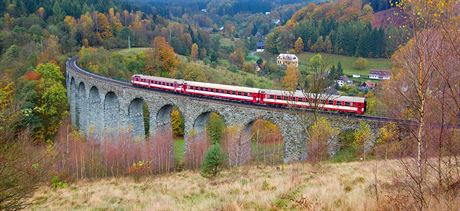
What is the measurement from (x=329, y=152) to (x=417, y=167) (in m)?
20.2

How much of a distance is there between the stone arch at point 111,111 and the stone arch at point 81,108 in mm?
4476

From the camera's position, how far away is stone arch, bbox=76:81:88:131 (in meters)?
43.4

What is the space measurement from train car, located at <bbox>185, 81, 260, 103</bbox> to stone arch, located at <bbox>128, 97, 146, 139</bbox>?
7.61 metres

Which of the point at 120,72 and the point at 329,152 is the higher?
the point at 120,72

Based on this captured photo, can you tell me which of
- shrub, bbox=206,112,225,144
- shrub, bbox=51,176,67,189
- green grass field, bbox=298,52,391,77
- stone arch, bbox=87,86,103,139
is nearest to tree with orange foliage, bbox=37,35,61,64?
stone arch, bbox=87,86,103,139

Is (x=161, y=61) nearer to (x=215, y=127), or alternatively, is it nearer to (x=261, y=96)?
(x=215, y=127)

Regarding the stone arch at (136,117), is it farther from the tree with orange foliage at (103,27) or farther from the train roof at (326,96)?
the tree with orange foliage at (103,27)

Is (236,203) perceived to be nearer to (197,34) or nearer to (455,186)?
(455,186)

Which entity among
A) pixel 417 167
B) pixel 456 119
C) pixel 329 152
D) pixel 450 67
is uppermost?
pixel 450 67

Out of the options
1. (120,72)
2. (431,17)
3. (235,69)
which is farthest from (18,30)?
(431,17)

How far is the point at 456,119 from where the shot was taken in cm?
649

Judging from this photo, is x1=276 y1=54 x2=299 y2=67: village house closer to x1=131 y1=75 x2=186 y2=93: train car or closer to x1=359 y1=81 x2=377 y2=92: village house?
x1=359 y1=81 x2=377 y2=92: village house

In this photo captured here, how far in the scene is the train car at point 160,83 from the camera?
105ft

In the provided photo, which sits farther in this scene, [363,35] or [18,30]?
[363,35]
